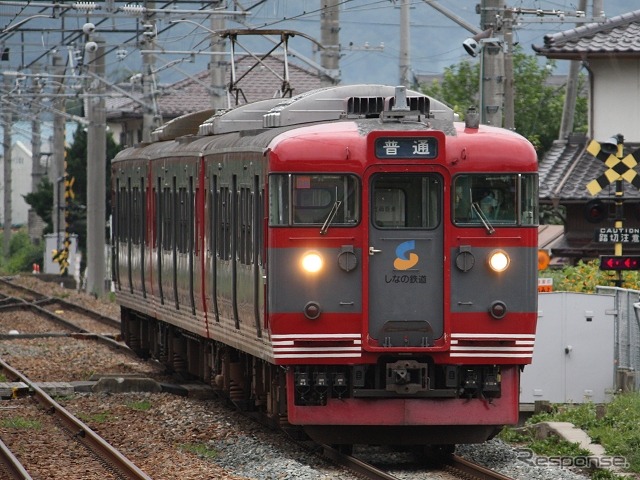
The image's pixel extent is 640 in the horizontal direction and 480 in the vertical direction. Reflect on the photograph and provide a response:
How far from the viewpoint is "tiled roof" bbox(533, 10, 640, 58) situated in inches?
896

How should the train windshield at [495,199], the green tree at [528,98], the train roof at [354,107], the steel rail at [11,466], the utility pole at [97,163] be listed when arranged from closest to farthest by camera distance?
the steel rail at [11,466] < the train windshield at [495,199] < the train roof at [354,107] < the utility pole at [97,163] < the green tree at [528,98]

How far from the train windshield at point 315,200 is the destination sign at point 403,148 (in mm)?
298

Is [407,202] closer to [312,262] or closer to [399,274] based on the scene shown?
[399,274]

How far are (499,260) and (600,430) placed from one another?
5.66 feet

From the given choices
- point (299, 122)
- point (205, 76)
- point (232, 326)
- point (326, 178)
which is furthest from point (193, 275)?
point (205, 76)

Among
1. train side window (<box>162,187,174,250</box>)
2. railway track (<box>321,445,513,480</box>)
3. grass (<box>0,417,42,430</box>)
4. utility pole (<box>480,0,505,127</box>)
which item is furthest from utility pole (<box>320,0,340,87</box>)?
railway track (<box>321,445,513,480</box>)

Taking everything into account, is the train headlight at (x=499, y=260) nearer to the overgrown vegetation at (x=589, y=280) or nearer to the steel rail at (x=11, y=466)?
the steel rail at (x=11, y=466)

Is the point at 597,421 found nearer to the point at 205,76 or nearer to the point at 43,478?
the point at 43,478

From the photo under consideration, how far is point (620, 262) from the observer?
16.4 m

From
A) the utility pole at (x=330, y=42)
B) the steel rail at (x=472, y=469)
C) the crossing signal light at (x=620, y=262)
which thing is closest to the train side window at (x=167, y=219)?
the crossing signal light at (x=620, y=262)

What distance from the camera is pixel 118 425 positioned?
14.0 m

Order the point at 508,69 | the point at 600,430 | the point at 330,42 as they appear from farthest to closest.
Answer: the point at 330,42 → the point at 508,69 → the point at 600,430

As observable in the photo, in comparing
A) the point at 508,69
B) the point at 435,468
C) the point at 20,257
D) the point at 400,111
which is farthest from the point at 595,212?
the point at 20,257

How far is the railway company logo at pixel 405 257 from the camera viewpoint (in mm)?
11609
